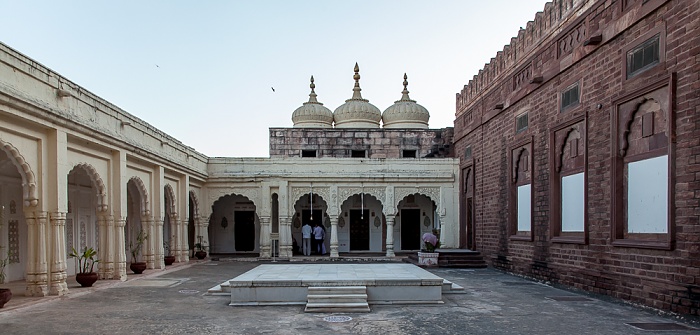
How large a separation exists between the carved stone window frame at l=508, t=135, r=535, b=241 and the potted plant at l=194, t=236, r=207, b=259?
1044cm

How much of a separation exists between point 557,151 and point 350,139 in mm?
12774

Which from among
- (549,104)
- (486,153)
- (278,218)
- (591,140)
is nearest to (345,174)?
(278,218)

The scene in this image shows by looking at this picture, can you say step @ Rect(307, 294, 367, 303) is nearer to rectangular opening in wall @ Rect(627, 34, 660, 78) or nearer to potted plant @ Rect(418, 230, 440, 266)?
rectangular opening in wall @ Rect(627, 34, 660, 78)

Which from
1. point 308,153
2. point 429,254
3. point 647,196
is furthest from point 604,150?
point 308,153

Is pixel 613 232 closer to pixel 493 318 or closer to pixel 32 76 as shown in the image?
pixel 493 318

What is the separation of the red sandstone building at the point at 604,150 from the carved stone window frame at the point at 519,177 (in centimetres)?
3

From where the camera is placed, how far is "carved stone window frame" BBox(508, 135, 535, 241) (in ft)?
43.7

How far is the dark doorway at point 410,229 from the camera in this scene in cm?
2252

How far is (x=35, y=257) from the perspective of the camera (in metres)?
9.45

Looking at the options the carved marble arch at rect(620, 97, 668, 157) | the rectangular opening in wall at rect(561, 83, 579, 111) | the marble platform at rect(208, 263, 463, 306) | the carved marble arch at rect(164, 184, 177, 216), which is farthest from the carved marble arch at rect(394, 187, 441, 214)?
the carved marble arch at rect(620, 97, 668, 157)

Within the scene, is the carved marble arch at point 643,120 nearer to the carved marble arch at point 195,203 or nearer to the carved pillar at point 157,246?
the carved pillar at point 157,246

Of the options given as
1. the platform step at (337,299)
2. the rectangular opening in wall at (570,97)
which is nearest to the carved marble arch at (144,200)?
the platform step at (337,299)

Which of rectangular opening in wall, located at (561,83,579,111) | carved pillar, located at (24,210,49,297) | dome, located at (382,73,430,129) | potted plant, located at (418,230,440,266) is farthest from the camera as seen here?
dome, located at (382,73,430,129)

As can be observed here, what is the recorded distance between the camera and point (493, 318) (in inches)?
314
